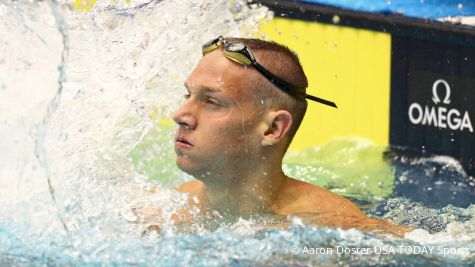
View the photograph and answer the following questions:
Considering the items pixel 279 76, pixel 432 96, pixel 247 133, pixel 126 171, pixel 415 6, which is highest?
pixel 415 6

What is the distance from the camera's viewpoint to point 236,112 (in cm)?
281

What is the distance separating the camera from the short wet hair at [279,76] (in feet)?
9.39

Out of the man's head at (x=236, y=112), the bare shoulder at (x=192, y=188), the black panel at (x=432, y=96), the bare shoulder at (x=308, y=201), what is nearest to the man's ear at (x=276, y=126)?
the man's head at (x=236, y=112)

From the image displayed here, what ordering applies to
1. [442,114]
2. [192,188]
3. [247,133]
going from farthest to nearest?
[442,114], [192,188], [247,133]

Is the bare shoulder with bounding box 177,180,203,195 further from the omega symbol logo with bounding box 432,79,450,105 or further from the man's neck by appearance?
the omega symbol logo with bounding box 432,79,450,105

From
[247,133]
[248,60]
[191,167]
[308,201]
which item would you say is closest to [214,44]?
[248,60]

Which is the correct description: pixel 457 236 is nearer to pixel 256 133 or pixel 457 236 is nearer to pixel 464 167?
pixel 256 133

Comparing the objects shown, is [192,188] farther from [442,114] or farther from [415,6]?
[415,6]

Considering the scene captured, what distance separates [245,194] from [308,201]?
0.20 m

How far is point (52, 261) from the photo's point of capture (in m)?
2.51

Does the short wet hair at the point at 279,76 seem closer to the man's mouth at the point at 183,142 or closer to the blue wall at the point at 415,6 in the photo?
the man's mouth at the point at 183,142

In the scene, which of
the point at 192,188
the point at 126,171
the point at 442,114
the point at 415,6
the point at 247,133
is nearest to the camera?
the point at 247,133

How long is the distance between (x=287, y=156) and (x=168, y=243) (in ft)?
7.86

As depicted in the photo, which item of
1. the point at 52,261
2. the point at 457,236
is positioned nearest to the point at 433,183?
the point at 457,236
